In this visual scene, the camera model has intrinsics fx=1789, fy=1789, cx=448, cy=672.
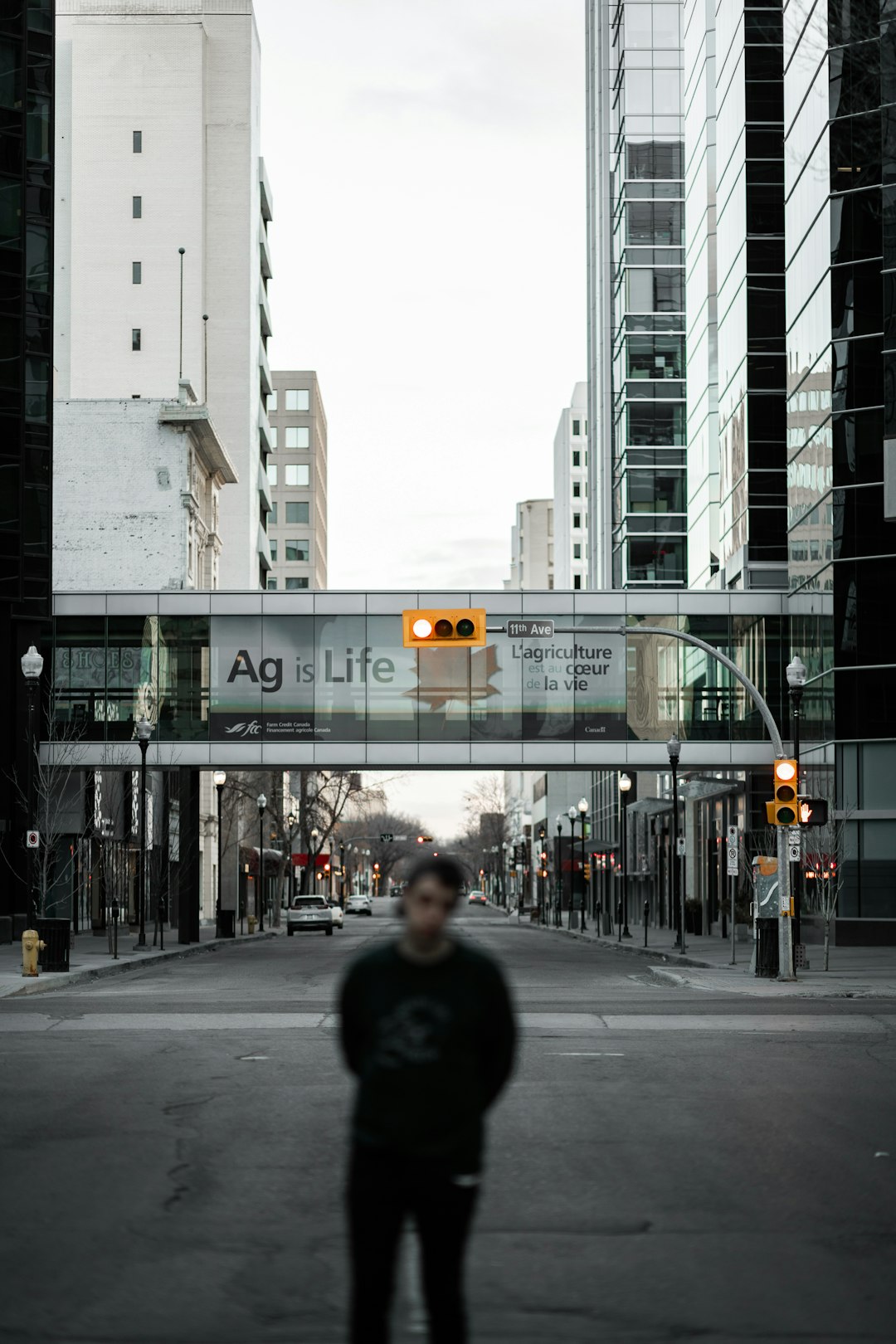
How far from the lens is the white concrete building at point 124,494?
72.4m

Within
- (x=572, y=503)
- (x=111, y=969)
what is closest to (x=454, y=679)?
(x=111, y=969)

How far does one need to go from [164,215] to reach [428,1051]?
305 feet

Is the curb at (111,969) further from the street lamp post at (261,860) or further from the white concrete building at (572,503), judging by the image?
the white concrete building at (572,503)

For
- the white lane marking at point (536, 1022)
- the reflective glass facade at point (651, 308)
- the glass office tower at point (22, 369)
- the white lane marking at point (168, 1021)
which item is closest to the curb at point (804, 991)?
the white lane marking at point (536, 1022)

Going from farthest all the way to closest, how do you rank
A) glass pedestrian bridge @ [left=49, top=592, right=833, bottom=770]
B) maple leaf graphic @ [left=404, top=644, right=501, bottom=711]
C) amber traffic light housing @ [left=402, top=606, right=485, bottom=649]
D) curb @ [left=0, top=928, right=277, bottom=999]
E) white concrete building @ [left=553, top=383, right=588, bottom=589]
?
1. white concrete building @ [left=553, top=383, right=588, bottom=589]
2. maple leaf graphic @ [left=404, top=644, right=501, bottom=711]
3. glass pedestrian bridge @ [left=49, top=592, right=833, bottom=770]
4. curb @ [left=0, top=928, right=277, bottom=999]
5. amber traffic light housing @ [left=402, top=606, right=485, bottom=649]

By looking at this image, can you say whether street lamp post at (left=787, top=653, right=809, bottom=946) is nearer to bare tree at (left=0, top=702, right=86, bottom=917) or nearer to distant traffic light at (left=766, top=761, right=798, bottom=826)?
distant traffic light at (left=766, top=761, right=798, bottom=826)

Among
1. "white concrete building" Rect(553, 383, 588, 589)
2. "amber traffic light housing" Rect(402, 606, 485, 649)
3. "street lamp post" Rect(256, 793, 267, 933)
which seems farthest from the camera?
"white concrete building" Rect(553, 383, 588, 589)

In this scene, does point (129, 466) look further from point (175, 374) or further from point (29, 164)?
point (29, 164)

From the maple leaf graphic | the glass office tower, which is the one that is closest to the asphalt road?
the glass office tower

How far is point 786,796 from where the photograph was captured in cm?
2953

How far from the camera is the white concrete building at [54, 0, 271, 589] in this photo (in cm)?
9075

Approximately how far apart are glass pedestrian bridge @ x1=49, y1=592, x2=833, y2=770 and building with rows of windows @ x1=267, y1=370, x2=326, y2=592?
309 ft

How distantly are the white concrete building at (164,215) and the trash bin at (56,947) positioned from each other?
58.7 metres

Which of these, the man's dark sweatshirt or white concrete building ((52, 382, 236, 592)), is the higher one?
white concrete building ((52, 382, 236, 592))
